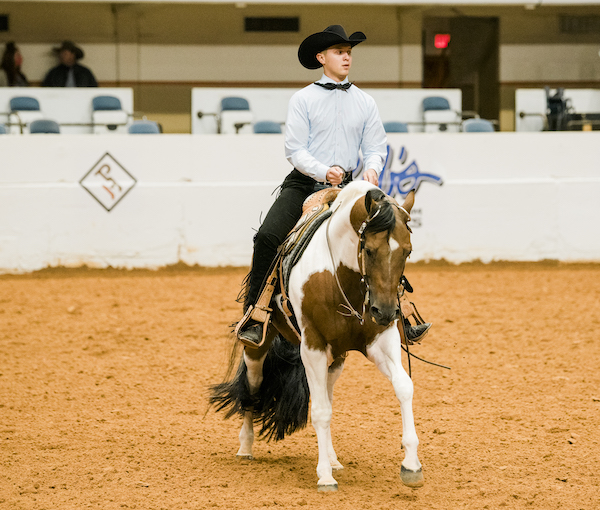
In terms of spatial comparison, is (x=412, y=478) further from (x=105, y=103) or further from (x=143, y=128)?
(x=105, y=103)

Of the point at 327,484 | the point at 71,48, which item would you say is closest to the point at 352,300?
the point at 327,484

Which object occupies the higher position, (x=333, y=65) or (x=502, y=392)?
(x=333, y=65)

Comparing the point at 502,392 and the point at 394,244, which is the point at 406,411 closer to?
the point at 394,244

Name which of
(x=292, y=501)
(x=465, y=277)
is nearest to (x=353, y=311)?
(x=292, y=501)

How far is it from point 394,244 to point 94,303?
726cm

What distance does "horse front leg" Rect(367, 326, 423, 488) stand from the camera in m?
Answer: 3.54

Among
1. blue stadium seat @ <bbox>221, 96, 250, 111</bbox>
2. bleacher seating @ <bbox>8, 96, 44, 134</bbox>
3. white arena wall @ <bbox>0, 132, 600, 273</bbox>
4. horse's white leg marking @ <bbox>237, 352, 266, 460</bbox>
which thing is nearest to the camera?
horse's white leg marking @ <bbox>237, 352, 266, 460</bbox>

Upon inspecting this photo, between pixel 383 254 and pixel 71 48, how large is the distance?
15.9m

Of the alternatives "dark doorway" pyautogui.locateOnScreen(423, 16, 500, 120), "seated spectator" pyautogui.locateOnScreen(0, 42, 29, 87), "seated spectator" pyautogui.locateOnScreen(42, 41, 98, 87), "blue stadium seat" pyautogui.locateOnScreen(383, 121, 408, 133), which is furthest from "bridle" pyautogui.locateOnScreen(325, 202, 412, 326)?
"dark doorway" pyautogui.locateOnScreen(423, 16, 500, 120)

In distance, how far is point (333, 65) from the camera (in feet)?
13.9

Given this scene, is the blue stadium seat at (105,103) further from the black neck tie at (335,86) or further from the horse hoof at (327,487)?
the horse hoof at (327,487)

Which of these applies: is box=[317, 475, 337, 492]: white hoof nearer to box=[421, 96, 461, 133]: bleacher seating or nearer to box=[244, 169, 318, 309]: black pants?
box=[244, 169, 318, 309]: black pants

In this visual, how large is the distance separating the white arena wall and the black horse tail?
7654 millimetres

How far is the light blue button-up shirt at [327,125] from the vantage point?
4.27m
